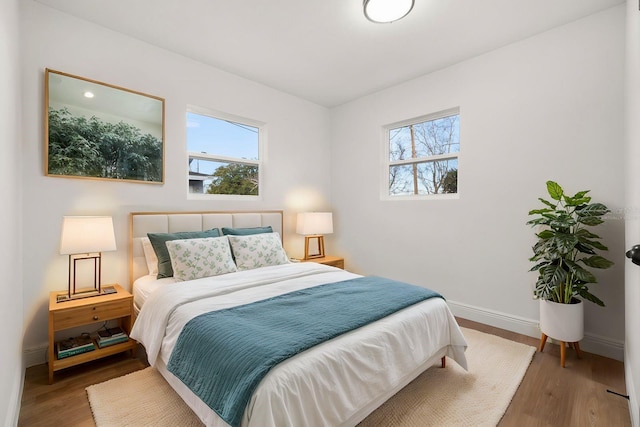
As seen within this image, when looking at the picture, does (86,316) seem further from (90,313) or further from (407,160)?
(407,160)

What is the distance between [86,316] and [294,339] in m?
1.72

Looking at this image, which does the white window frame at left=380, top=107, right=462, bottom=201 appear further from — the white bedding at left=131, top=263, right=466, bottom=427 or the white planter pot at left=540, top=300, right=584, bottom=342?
the white bedding at left=131, top=263, right=466, bottom=427

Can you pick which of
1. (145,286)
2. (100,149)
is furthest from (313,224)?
(100,149)

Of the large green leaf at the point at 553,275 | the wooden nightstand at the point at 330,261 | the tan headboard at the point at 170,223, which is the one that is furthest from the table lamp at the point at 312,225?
the large green leaf at the point at 553,275

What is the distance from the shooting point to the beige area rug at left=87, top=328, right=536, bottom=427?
5.57 ft

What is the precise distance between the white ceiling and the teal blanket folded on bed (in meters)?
2.19

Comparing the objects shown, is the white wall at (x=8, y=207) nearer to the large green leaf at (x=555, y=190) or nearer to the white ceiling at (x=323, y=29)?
the white ceiling at (x=323, y=29)

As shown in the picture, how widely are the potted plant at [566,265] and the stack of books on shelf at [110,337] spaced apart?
3.27m

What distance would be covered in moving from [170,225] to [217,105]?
4.70 ft

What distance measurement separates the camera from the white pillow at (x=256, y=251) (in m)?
2.89

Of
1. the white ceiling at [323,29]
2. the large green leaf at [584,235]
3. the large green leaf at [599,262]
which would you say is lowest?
the large green leaf at [599,262]

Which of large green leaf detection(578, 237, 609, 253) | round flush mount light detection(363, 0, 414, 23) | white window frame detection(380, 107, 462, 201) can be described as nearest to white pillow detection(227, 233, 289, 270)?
white window frame detection(380, 107, 462, 201)

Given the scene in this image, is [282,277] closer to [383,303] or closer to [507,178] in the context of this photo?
[383,303]

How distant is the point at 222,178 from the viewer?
11.7 feet
